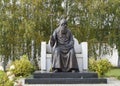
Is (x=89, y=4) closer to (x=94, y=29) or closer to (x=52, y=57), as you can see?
(x=94, y=29)

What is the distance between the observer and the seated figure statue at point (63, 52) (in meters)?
14.9

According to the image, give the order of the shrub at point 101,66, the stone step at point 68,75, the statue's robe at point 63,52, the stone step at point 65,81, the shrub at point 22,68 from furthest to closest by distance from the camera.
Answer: the shrub at point 22,68 < the shrub at point 101,66 < the statue's robe at point 63,52 < the stone step at point 68,75 < the stone step at point 65,81

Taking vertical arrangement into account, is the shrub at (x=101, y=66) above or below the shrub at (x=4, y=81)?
above

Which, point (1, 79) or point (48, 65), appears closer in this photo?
point (1, 79)

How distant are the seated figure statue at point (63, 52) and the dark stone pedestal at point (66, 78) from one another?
0.45m

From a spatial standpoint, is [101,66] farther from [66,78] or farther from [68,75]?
[66,78]

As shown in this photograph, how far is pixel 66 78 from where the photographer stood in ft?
46.4

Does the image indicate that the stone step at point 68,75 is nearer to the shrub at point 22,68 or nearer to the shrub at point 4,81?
the shrub at point 22,68

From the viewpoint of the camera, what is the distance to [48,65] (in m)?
16.4

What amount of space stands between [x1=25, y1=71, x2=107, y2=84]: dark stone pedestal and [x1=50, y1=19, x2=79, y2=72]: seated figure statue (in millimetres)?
454

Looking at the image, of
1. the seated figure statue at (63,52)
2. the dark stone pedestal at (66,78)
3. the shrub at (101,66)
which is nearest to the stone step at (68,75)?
the dark stone pedestal at (66,78)

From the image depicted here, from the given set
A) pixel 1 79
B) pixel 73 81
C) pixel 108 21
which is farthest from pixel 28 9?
pixel 1 79

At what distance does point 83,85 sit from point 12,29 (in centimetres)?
1324

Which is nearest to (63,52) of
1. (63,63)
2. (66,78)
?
(63,63)
